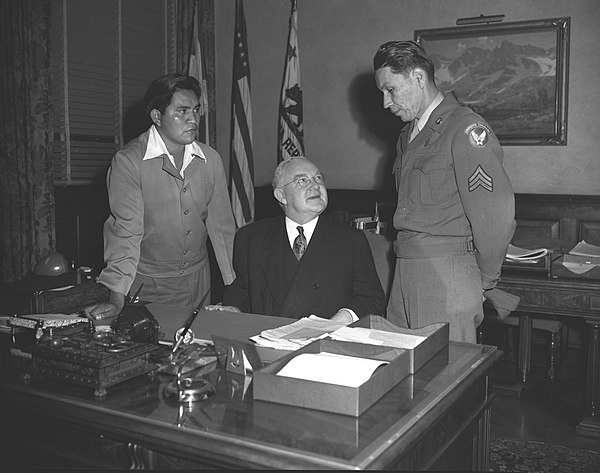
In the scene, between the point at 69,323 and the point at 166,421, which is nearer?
the point at 166,421

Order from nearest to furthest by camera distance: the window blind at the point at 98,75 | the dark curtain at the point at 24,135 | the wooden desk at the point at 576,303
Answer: the wooden desk at the point at 576,303, the dark curtain at the point at 24,135, the window blind at the point at 98,75

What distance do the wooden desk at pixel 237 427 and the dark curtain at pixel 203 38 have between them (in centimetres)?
463

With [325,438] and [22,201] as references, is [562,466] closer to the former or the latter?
[325,438]

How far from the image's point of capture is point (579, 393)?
429 cm

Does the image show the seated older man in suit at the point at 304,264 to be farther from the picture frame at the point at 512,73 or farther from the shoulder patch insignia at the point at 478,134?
the picture frame at the point at 512,73

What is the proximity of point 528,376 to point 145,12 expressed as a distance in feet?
13.7

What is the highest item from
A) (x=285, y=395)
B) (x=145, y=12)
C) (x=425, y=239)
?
(x=145, y=12)

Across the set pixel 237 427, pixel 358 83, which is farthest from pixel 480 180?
pixel 358 83

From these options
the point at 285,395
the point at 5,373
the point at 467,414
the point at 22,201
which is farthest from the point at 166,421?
the point at 22,201

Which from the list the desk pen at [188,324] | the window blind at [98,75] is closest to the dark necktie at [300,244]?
the desk pen at [188,324]

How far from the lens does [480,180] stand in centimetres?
250

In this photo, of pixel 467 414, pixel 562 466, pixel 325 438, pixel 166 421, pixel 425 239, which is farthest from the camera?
pixel 562 466

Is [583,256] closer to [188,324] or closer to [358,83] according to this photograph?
[188,324]

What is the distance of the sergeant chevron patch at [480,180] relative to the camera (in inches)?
98.0
